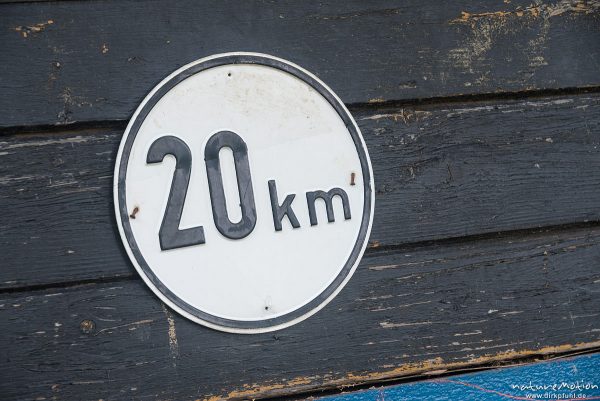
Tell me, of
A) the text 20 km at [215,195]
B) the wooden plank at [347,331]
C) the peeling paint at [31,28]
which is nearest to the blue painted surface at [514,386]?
the wooden plank at [347,331]

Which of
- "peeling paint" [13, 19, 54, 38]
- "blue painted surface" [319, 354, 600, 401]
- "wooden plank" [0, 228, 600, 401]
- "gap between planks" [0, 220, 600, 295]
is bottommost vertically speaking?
"blue painted surface" [319, 354, 600, 401]

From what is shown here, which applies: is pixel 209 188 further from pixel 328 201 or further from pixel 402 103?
pixel 402 103

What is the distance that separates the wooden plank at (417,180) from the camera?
107cm

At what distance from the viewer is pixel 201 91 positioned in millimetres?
1135

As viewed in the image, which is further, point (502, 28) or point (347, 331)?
point (502, 28)

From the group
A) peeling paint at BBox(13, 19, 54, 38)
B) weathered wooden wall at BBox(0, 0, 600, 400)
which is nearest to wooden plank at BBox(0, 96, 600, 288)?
weathered wooden wall at BBox(0, 0, 600, 400)

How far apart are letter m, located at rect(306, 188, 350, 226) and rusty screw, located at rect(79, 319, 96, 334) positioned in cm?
34

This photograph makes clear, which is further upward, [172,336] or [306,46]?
[306,46]

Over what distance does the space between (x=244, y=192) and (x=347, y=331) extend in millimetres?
259

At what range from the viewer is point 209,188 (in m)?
1.12

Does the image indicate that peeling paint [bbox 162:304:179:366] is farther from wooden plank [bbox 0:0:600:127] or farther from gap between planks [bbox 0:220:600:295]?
wooden plank [bbox 0:0:600:127]

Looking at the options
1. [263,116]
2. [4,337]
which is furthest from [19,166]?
[263,116]

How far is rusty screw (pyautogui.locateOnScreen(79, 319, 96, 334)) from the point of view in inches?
42.4

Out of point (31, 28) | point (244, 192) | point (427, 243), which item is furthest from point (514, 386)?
point (31, 28)
